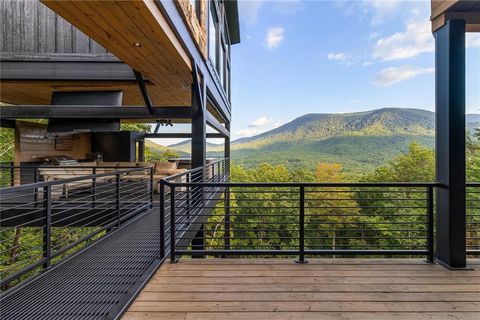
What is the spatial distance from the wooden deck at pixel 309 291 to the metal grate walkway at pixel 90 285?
175 millimetres

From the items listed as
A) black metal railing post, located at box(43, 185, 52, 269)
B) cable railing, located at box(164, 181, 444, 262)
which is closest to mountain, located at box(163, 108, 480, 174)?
cable railing, located at box(164, 181, 444, 262)

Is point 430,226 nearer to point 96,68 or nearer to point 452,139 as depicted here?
point 452,139

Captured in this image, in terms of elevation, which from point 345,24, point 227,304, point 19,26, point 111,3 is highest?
point 345,24

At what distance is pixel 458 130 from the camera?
9.53ft

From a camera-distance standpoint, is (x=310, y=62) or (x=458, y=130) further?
(x=310, y=62)

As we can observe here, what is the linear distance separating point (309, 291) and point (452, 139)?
2152mm

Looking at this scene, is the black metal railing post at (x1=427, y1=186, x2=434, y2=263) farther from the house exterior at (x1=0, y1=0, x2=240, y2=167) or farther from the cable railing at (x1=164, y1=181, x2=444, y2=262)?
the house exterior at (x1=0, y1=0, x2=240, y2=167)

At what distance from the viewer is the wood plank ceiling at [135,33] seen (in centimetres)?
257

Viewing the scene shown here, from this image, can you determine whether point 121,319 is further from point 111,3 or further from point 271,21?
point 271,21

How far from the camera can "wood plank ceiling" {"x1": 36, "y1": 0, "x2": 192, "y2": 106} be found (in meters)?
2.57

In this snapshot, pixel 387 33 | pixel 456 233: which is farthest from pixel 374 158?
pixel 456 233

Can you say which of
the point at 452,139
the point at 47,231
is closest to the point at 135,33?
the point at 47,231

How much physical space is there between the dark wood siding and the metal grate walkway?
13.9 ft

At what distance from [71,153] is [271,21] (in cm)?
2897
